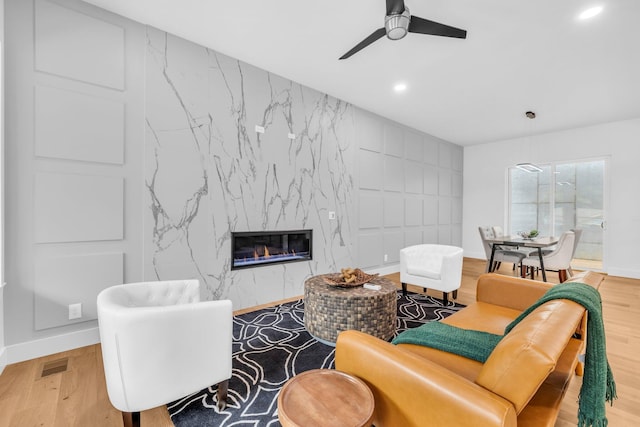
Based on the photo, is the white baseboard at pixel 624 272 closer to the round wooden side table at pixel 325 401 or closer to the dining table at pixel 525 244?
the dining table at pixel 525 244

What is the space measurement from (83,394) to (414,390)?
2056 millimetres

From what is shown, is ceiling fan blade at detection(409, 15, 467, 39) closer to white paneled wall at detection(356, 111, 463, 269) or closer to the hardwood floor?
white paneled wall at detection(356, 111, 463, 269)

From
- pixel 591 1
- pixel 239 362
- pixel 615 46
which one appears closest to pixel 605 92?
pixel 615 46

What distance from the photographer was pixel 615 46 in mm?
2902

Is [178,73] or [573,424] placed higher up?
[178,73]

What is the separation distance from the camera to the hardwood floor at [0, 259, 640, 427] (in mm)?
1591

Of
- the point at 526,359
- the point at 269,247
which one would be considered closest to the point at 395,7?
the point at 526,359

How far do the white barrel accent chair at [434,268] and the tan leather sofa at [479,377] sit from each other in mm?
1845

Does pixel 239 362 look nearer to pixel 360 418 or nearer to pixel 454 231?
pixel 360 418

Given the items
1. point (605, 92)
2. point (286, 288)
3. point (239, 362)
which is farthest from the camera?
point (605, 92)

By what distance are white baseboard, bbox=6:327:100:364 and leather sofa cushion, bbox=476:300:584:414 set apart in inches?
116

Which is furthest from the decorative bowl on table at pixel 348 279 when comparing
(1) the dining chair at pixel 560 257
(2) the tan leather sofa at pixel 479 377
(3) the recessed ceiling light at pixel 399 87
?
(1) the dining chair at pixel 560 257

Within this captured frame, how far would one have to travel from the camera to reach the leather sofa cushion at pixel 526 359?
2.85 feet

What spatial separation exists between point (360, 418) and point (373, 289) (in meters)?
1.51
